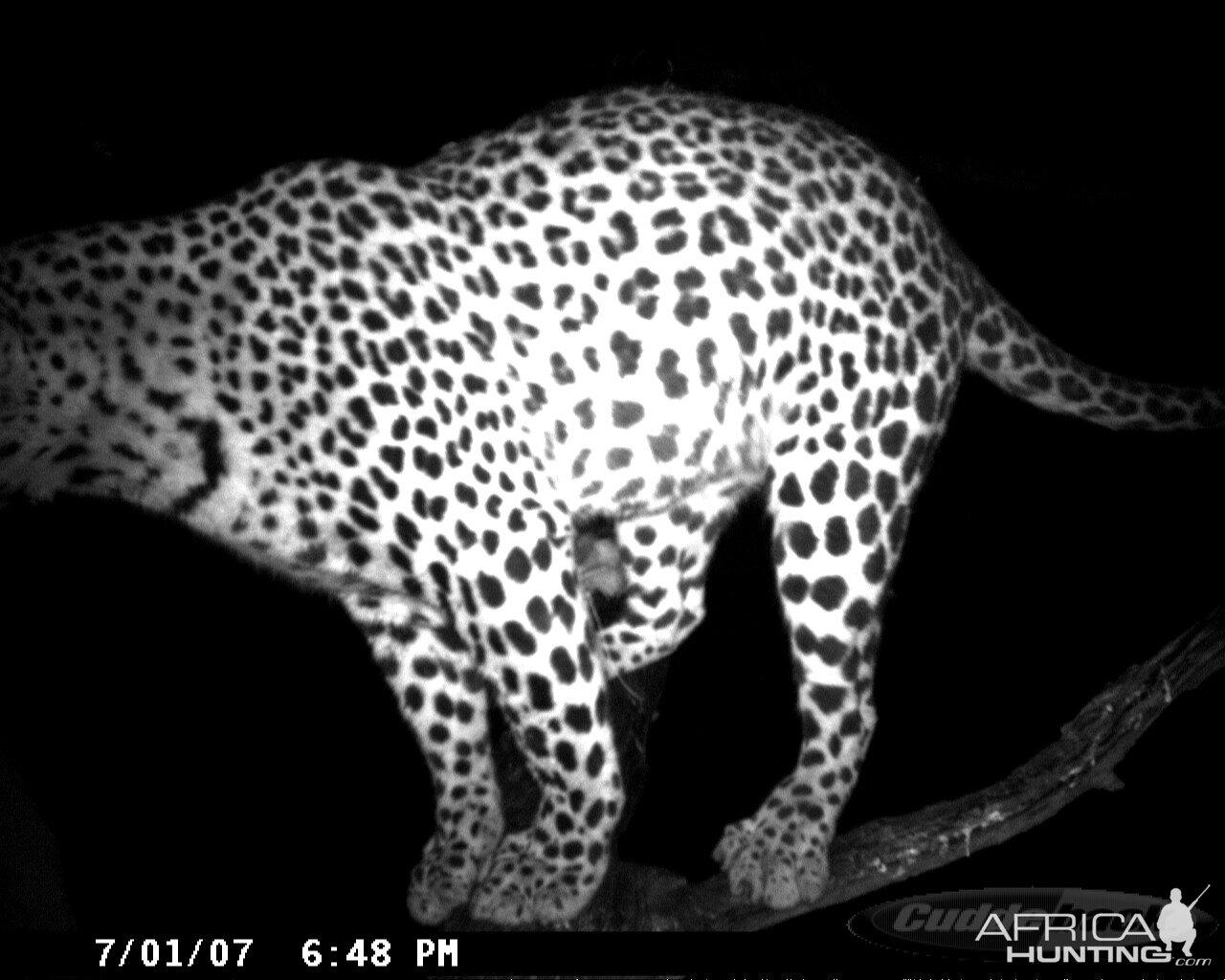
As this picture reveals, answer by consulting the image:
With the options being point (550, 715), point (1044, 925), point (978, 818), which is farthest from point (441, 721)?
point (1044, 925)

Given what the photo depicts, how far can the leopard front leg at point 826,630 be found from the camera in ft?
7.26

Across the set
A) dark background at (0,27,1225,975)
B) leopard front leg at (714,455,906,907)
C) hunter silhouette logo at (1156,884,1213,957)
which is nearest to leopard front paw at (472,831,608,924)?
dark background at (0,27,1225,975)

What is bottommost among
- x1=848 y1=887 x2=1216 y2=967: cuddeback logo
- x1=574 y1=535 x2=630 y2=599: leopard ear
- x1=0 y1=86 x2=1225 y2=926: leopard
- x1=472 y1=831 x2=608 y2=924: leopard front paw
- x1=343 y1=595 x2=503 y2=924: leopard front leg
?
x1=848 y1=887 x2=1216 y2=967: cuddeback logo

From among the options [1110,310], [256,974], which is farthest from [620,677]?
[1110,310]

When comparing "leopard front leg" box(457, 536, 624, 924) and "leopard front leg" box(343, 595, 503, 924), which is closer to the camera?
"leopard front leg" box(457, 536, 624, 924)

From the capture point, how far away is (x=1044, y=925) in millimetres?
2188

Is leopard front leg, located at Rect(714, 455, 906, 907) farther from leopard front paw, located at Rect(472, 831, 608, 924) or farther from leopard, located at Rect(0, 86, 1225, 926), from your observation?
leopard front paw, located at Rect(472, 831, 608, 924)

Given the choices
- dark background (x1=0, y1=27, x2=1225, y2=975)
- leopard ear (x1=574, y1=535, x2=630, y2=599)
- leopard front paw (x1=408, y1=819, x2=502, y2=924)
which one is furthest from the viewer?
leopard ear (x1=574, y1=535, x2=630, y2=599)

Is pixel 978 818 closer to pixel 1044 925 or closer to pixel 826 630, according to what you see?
pixel 1044 925

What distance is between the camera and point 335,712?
6.89 feet

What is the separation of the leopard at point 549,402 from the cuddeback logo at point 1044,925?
0.20m

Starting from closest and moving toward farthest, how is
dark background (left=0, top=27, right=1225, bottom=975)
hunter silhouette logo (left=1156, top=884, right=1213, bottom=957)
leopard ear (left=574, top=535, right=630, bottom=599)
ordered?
dark background (left=0, top=27, right=1225, bottom=975) → hunter silhouette logo (left=1156, top=884, right=1213, bottom=957) → leopard ear (left=574, top=535, right=630, bottom=599)

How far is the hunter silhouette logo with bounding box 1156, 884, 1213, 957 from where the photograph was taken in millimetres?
2201

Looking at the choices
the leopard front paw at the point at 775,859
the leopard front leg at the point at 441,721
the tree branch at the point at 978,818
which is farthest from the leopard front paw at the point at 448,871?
the leopard front paw at the point at 775,859
